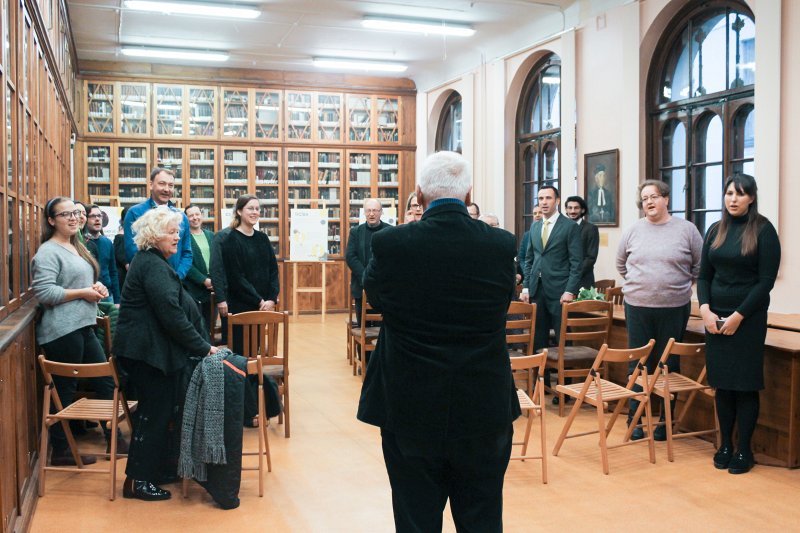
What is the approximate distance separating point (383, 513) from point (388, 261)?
2.09 meters

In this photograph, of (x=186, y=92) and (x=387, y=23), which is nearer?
(x=387, y=23)

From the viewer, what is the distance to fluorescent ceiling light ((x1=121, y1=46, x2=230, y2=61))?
11.5 meters

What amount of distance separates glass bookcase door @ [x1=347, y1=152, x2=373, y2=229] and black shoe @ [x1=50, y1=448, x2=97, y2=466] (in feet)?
30.7

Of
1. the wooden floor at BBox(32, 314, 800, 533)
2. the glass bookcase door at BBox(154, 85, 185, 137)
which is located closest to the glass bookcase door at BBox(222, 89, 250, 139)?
the glass bookcase door at BBox(154, 85, 185, 137)

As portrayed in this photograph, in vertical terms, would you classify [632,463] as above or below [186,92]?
below

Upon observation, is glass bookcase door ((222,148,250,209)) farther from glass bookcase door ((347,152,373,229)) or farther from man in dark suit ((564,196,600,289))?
man in dark suit ((564,196,600,289))

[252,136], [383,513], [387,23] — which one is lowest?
[383,513]

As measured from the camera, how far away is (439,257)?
2.21 metres

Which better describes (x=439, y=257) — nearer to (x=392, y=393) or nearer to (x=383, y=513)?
(x=392, y=393)

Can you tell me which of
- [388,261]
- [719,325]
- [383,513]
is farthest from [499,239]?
[719,325]

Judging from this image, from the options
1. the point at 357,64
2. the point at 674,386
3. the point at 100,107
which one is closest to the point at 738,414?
the point at 674,386

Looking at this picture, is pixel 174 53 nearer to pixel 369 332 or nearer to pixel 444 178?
pixel 369 332

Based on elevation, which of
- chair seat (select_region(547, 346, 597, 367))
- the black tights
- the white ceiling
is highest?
the white ceiling

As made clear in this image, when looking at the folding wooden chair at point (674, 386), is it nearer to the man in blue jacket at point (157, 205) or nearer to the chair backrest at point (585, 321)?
the chair backrest at point (585, 321)
